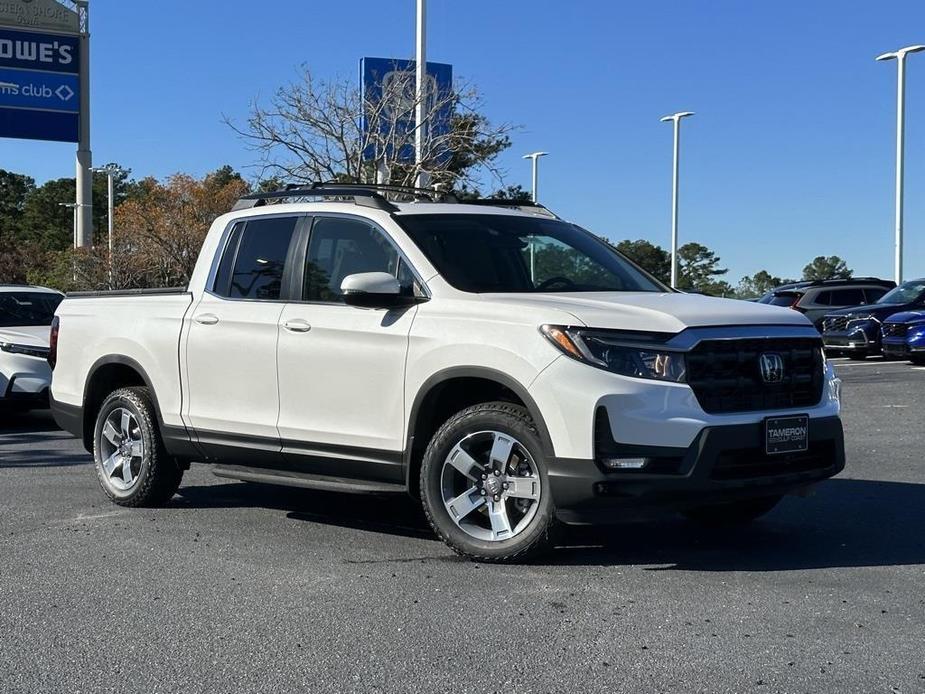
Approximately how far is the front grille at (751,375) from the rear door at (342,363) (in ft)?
5.19

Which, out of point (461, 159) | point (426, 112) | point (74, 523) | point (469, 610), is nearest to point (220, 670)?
point (469, 610)

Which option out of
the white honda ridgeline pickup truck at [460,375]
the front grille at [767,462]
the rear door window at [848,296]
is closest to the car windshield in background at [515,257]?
the white honda ridgeline pickup truck at [460,375]

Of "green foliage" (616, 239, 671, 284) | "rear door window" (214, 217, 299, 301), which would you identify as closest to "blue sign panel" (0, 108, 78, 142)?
"rear door window" (214, 217, 299, 301)

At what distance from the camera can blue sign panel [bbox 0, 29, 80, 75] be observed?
1204 inches

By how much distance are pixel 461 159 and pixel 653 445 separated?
27757 millimetres

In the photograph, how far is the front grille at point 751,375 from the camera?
564 centimetres

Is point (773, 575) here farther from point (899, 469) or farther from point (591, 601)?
point (899, 469)

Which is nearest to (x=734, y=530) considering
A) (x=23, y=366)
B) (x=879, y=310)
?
(x=23, y=366)

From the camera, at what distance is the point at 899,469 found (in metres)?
9.10

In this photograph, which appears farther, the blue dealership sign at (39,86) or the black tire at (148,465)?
the blue dealership sign at (39,86)

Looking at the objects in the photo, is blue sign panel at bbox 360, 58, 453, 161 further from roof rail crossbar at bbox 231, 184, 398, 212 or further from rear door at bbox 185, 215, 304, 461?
rear door at bbox 185, 215, 304, 461

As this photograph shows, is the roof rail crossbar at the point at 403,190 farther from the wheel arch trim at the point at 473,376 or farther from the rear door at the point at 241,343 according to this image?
the wheel arch trim at the point at 473,376

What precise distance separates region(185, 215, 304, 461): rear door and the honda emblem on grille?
2752mm

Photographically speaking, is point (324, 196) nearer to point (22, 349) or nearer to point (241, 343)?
point (241, 343)
